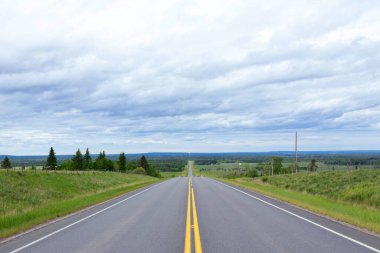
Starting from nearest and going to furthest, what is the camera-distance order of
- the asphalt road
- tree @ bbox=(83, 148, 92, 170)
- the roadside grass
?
the asphalt road, the roadside grass, tree @ bbox=(83, 148, 92, 170)

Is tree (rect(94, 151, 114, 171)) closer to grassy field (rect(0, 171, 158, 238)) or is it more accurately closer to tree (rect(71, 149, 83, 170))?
tree (rect(71, 149, 83, 170))

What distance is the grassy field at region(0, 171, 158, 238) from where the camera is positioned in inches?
532

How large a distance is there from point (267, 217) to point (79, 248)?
760 centimetres

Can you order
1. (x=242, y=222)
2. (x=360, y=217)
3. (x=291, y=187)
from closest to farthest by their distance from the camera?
(x=242, y=222) < (x=360, y=217) < (x=291, y=187)

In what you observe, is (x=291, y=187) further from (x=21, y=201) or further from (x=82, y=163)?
(x=82, y=163)

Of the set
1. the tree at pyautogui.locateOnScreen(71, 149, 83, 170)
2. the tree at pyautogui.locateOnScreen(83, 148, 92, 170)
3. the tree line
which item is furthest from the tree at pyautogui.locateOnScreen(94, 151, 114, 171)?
the tree at pyautogui.locateOnScreen(71, 149, 83, 170)

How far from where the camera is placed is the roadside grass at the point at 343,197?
46.0 feet

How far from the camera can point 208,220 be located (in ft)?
44.0

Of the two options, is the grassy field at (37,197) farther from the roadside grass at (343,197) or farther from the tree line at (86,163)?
the tree line at (86,163)

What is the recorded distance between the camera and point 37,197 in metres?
27.0

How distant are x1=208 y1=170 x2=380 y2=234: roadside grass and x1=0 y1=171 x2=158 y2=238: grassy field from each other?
10.5m

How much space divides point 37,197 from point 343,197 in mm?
20028

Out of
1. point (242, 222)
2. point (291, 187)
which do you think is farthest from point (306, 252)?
point (291, 187)

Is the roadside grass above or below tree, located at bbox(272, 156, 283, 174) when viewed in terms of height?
above
